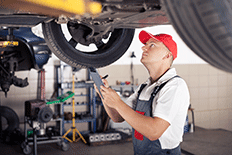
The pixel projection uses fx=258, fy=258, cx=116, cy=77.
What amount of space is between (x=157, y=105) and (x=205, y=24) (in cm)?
62

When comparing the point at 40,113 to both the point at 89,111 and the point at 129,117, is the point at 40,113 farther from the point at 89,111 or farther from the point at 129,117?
the point at 129,117

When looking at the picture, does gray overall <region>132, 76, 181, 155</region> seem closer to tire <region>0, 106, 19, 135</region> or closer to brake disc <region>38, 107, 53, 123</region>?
brake disc <region>38, 107, 53, 123</region>

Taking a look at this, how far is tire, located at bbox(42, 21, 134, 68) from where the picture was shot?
210cm

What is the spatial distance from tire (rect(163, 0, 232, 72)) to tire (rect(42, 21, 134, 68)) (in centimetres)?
135

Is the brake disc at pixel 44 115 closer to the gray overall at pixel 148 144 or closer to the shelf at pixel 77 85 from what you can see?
the shelf at pixel 77 85

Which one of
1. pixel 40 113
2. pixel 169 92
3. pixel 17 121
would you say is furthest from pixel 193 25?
pixel 17 121

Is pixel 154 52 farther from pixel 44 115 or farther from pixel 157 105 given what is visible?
pixel 44 115

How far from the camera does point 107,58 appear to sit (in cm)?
231

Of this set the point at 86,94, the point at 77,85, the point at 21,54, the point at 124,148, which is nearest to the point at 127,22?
the point at 21,54

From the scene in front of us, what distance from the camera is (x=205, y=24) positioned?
2.88ft

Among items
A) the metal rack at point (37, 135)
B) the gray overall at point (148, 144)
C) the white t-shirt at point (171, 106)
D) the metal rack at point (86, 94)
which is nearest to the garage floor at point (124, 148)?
the metal rack at point (37, 135)

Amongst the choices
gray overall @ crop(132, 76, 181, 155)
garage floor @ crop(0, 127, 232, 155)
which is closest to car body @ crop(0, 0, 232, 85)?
gray overall @ crop(132, 76, 181, 155)

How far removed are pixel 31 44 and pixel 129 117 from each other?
264 centimetres

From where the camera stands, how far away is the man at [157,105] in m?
1.31
